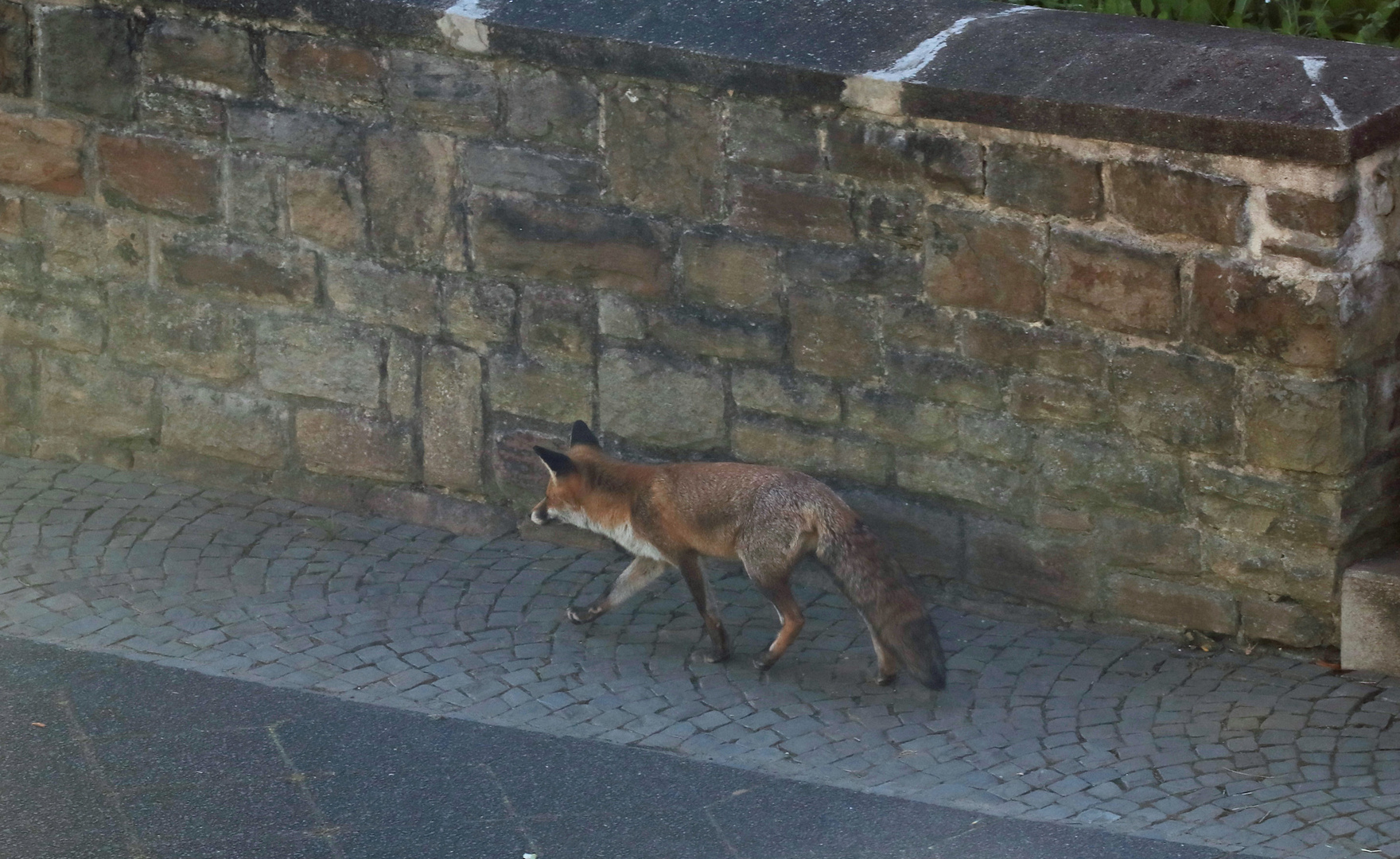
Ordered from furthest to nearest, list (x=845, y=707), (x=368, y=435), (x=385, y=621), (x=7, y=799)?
1. (x=368, y=435)
2. (x=385, y=621)
3. (x=845, y=707)
4. (x=7, y=799)

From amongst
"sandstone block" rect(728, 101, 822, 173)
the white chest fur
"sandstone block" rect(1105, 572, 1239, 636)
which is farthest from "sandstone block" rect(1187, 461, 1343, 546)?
the white chest fur

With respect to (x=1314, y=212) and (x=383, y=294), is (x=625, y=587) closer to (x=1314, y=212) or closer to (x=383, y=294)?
(x=383, y=294)

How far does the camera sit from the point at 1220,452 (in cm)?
622

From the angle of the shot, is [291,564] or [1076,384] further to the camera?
[291,564]

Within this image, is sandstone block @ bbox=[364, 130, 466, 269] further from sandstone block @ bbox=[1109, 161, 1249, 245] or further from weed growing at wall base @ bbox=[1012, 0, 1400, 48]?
sandstone block @ bbox=[1109, 161, 1249, 245]

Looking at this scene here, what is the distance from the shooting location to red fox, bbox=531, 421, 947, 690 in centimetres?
612

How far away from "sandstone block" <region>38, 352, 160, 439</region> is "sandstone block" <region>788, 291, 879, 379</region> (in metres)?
2.72

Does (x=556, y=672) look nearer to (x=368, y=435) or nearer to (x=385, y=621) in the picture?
(x=385, y=621)

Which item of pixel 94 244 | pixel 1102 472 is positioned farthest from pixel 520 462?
pixel 1102 472

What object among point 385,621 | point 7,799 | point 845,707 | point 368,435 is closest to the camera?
point 7,799

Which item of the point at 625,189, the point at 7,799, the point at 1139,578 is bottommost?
the point at 7,799

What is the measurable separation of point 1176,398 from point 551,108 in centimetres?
236

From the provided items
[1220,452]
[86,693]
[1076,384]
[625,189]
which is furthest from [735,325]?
[86,693]

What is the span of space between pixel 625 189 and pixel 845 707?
199 centimetres
